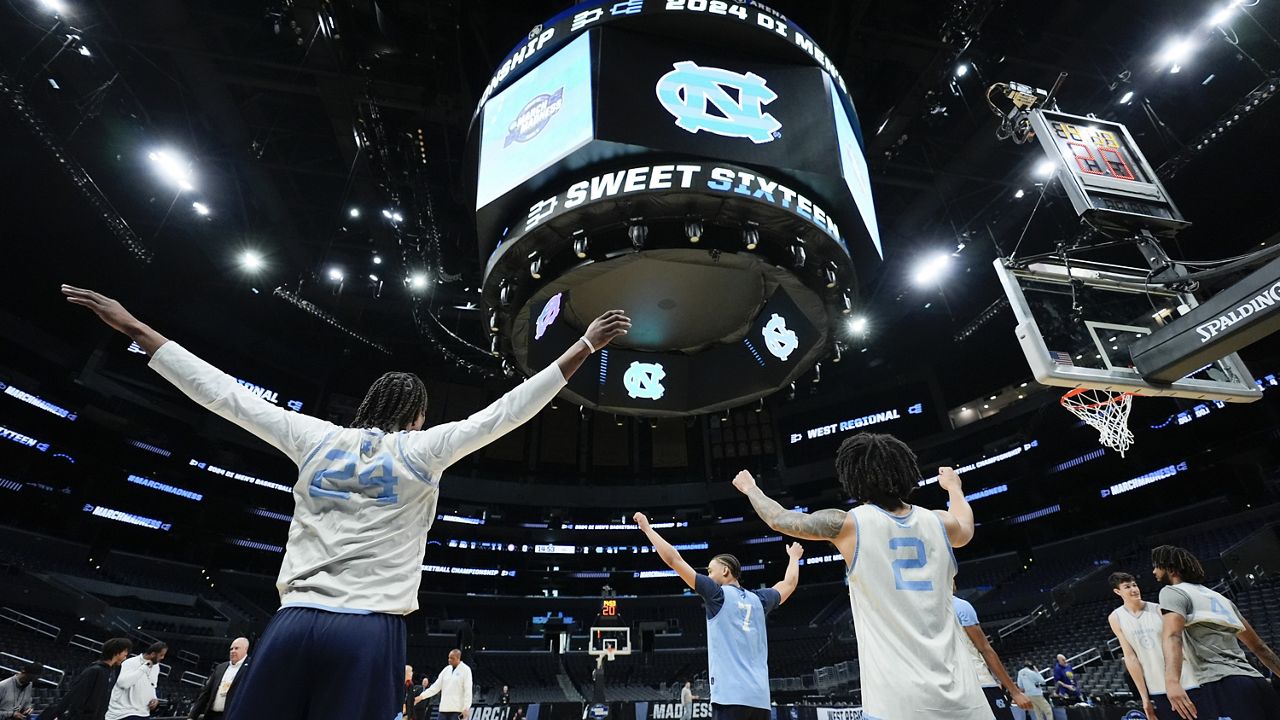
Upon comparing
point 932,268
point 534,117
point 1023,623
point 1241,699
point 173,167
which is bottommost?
point 1241,699

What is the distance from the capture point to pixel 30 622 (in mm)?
17656

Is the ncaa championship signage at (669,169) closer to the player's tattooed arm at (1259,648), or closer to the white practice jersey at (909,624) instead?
the white practice jersey at (909,624)

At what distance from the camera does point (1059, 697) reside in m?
11.1

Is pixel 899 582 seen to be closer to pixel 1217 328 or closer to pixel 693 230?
pixel 693 230

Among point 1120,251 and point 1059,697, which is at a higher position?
point 1120,251

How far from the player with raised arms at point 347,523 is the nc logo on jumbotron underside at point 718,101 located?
4.54 meters

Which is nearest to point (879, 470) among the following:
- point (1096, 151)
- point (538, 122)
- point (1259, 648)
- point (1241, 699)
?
point (1241, 699)

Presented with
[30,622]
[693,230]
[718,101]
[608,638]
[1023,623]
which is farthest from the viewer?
[1023,623]

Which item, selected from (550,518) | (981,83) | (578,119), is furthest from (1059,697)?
(550,518)

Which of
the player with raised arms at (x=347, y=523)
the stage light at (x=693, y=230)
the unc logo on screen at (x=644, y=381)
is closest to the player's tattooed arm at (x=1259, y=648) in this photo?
the player with raised arms at (x=347, y=523)

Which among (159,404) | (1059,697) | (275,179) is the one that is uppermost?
(275,179)

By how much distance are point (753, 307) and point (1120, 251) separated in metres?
19.4

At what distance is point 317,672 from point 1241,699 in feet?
16.8

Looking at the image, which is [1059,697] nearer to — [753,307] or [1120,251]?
[753,307]
